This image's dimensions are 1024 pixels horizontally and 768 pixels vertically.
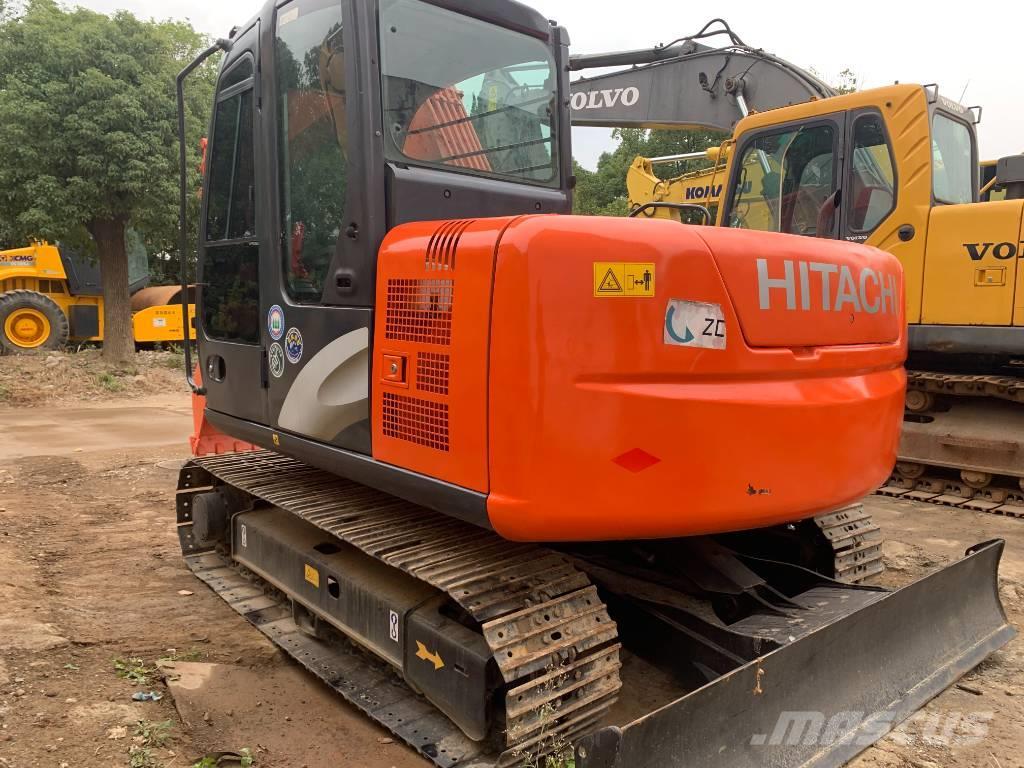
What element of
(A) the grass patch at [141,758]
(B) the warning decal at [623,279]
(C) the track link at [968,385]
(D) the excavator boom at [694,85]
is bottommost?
(A) the grass patch at [141,758]

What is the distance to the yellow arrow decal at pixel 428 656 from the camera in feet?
9.18

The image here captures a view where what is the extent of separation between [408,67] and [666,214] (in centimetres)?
563

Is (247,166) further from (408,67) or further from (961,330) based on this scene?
(961,330)

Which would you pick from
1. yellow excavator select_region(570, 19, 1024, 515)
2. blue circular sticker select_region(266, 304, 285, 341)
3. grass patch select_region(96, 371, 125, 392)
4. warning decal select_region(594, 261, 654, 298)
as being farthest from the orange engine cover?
grass patch select_region(96, 371, 125, 392)

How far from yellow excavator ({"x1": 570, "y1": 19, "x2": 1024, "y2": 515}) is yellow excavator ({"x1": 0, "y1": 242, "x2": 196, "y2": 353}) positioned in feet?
35.4

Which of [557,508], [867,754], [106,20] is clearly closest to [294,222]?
[557,508]

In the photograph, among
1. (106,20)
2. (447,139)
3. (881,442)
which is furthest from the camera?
(106,20)

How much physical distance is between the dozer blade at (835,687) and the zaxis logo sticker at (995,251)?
2874mm

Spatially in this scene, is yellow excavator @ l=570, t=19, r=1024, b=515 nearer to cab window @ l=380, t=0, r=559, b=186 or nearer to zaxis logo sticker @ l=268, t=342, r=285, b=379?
cab window @ l=380, t=0, r=559, b=186

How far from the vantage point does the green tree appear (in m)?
12.2

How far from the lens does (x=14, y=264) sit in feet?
50.4

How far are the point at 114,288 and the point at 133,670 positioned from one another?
12270 millimetres

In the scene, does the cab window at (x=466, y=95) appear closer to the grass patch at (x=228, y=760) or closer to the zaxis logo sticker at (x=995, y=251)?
the grass patch at (x=228, y=760)
